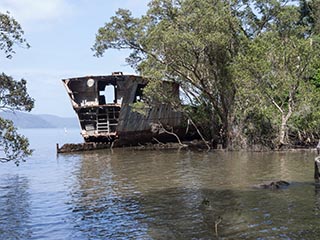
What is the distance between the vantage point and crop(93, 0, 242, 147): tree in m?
29.4

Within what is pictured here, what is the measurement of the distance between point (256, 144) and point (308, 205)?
19843 mm

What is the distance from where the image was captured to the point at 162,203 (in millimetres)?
A: 13938

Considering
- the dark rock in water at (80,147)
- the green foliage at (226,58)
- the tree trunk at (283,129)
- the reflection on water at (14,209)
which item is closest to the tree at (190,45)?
the green foliage at (226,58)

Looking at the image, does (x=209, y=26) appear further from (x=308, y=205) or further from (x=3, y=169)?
(x=308, y=205)

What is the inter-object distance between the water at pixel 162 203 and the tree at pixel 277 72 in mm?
7636

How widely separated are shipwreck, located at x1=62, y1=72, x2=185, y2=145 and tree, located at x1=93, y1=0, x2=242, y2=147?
2353 millimetres

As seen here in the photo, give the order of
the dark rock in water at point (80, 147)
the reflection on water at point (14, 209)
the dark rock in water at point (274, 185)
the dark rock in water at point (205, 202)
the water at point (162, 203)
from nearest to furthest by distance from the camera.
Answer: the water at point (162, 203) < the reflection on water at point (14, 209) < the dark rock in water at point (205, 202) < the dark rock in water at point (274, 185) < the dark rock in water at point (80, 147)

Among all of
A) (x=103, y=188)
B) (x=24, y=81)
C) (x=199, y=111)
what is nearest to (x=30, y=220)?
(x=24, y=81)

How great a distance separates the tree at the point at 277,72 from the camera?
29516mm

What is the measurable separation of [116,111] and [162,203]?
26.2 metres

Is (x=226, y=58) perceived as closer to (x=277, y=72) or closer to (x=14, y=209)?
(x=277, y=72)

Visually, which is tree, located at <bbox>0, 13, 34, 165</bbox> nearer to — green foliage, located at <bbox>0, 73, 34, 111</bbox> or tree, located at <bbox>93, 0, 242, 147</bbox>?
green foliage, located at <bbox>0, 73, 34, 111</bbox>

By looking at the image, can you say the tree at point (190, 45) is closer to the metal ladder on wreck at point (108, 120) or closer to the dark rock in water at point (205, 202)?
the metal ladder on wreck at point (108, 120)

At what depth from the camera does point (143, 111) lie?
35094 mm
